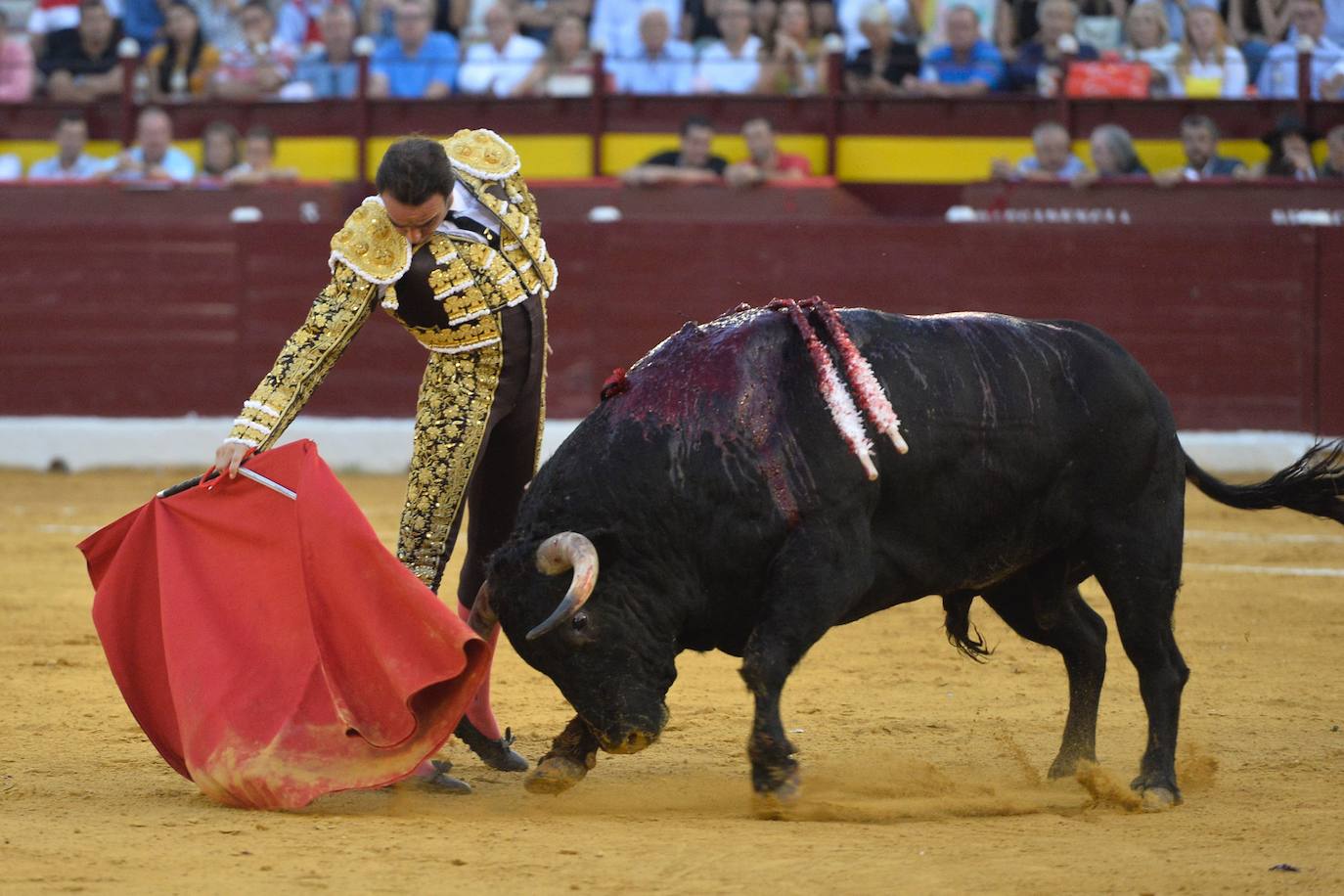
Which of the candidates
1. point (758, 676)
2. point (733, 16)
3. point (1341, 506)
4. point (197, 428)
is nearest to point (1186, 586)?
point (1341, 506)

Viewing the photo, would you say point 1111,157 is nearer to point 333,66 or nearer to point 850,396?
point 333,66

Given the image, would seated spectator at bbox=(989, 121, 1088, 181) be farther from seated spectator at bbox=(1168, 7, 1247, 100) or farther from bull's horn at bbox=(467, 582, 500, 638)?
bull's horn at bbox=(467, 582, 500, 638)

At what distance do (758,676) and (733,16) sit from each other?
6547mm

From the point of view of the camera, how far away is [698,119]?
9031 millimetres

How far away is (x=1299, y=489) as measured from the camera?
3.84 metres

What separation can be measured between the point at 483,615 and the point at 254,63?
7327mm

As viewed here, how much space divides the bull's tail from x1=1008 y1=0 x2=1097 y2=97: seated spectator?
203 inches

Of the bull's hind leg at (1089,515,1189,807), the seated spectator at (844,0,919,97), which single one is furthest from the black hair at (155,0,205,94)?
the bull's hind leg at (1089,515,1189,807)

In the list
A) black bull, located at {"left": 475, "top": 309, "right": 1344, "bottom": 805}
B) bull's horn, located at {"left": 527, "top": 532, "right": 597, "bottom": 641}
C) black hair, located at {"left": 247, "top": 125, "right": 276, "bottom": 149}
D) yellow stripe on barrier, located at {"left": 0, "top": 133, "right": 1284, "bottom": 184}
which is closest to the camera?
bull's horn, located at {"left": 527, "top": 532, "right": 597, "bottom": 641}

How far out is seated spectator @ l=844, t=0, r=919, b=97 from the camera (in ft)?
30.2

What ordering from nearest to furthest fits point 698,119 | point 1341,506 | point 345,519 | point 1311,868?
point 1311,868
point 345,519
point 1341,506
point 698,119

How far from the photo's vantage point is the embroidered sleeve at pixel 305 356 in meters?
3.49

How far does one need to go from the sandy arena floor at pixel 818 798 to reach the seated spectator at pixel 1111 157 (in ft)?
11.5

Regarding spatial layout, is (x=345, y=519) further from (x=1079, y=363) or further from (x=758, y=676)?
(x=1079, y=363)
